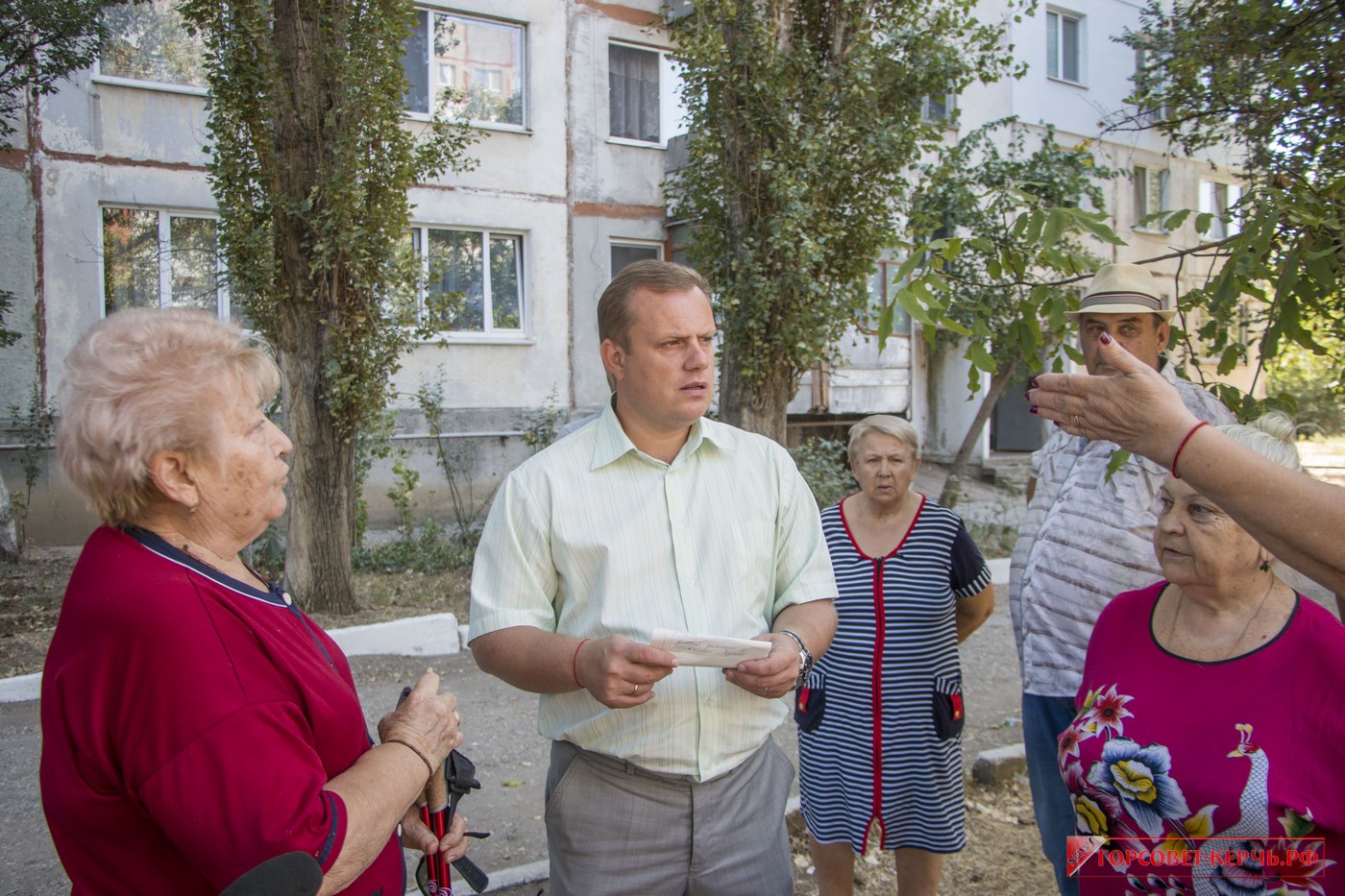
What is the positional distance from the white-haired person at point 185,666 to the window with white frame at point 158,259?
11208mm

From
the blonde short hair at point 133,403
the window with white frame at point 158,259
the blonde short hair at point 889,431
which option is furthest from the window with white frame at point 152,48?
the blonde short hair at point 133,403

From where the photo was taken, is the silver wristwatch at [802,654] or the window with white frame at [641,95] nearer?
the silver wristwatch at [802,654]

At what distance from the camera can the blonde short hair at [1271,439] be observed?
234 cm

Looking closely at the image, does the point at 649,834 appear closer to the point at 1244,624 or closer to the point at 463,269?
the point at 1244,624

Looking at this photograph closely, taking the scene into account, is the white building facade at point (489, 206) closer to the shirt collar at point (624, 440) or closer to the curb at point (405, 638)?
the curb at point (405, 638)

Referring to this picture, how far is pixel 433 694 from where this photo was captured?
2.15 m

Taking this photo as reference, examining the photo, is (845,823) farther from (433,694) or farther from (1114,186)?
(1114,186)

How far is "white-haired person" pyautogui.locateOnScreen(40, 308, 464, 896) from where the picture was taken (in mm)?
1497

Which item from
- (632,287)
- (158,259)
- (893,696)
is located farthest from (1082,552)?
(158,259)

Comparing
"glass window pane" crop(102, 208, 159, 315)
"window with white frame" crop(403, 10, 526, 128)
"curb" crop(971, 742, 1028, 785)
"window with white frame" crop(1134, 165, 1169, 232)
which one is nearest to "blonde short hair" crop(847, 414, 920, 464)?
"curb" crop(971, 742, 1028, 785)

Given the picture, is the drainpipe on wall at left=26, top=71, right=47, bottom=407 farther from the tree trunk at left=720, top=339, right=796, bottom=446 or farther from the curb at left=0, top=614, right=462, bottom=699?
the tree trunk at left=720, top=339, right=796, bottom=446

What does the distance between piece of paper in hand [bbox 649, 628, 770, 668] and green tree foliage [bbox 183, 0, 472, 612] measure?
20.1 ft

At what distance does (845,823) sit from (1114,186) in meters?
20.2

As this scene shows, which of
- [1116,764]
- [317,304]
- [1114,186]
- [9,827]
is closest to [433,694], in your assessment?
[1116,764]
